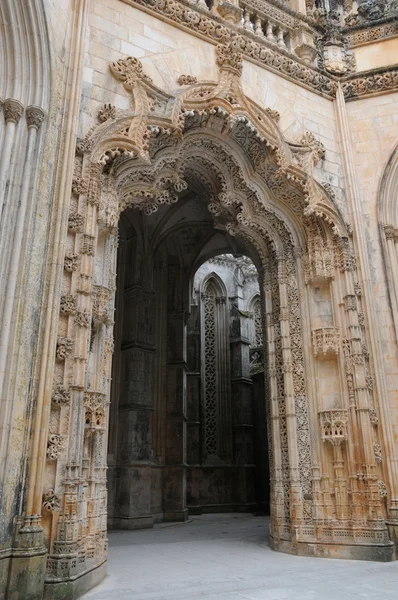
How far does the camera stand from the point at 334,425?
840cm

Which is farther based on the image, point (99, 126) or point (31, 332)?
point (99, 126)

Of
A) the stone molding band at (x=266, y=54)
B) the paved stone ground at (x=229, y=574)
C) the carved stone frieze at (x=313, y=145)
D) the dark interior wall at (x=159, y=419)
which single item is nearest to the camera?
the paved stone ground at (x=229, y=574)

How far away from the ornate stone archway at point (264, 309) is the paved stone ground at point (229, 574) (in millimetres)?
526

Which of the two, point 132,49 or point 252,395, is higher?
point 132,49

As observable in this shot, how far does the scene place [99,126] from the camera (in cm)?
736

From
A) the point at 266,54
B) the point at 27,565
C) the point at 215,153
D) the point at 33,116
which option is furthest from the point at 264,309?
the point at 27,565

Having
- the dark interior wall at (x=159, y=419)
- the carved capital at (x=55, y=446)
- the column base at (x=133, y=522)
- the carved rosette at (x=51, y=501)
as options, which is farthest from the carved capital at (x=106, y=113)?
the column base at (x=133, y=522)

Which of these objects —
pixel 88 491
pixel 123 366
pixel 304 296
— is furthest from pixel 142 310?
pixel 88 491

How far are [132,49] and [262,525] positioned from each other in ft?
36.8

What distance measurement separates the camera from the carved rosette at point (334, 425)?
27.3 feet

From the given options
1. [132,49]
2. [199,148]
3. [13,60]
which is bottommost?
[13,60]

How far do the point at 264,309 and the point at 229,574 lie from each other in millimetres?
4875

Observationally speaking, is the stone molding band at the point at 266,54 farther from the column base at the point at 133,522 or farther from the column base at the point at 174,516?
the column base at the point at 174,516

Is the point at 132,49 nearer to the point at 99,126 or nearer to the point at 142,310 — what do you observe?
the point at 99,126
